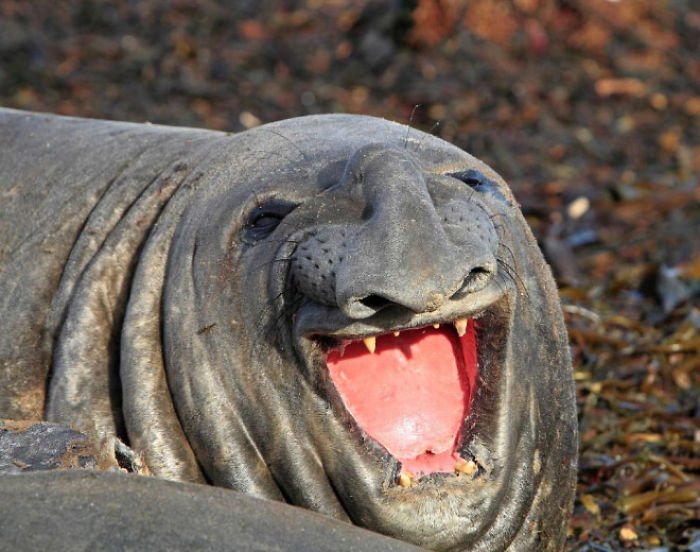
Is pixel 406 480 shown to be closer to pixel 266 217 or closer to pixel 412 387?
pixel 412 387

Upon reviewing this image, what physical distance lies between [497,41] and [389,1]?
86cm

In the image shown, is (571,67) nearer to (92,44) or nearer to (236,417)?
(92,44)

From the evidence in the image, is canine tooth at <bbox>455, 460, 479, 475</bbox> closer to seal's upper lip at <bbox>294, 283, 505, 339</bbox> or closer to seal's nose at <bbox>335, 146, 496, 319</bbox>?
seal's upper lip at <bbox>294, 283, 505, 339</bbox>

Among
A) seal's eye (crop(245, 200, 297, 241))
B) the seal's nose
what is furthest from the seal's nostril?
seal's eye (crop(245, 200, 297, 241))

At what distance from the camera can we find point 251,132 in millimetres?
5145

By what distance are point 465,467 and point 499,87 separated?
678 cm

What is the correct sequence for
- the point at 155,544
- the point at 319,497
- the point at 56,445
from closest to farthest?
the point at 155,544 → the point at 56,445 → the point at 319,497

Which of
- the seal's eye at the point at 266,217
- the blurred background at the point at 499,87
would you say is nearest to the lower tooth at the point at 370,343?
the seal's eye at the point at 266,217

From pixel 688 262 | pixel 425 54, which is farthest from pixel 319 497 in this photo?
pixel 425 54

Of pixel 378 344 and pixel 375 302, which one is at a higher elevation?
pixel 375 302

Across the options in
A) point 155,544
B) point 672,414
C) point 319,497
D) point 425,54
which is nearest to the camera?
point 155,544

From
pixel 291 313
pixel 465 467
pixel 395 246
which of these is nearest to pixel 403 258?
pixel 395 246

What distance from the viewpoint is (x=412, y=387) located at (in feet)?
14.2

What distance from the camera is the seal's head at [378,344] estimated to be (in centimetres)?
402
